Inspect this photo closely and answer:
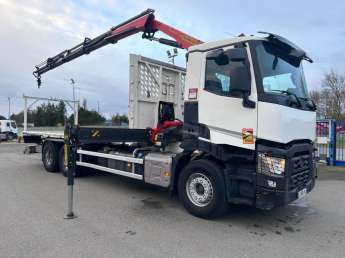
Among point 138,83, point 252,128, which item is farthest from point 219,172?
point 138,83

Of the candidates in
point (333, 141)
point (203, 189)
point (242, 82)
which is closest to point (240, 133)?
point (242, 82)

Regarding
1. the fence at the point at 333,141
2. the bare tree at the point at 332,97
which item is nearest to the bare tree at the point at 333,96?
the bare tree at the point at 332,97

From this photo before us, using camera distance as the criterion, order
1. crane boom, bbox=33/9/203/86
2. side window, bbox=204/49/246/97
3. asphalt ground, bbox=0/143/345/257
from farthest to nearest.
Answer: crane boom, bbox=33/9/203/86, side window, bbox=204/49/246/97, asphalt ground, bbox=0/143/345/257

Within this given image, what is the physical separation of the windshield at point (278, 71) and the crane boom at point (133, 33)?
2106 millimetres

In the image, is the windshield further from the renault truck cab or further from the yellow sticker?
the yellow sticker

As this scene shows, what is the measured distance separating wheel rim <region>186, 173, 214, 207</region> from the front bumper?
0.83 meters

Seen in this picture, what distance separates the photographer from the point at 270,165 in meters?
4.44

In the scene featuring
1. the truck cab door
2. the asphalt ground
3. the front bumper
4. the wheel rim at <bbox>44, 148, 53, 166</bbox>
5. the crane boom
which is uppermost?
the crane boom

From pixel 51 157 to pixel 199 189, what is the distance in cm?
596

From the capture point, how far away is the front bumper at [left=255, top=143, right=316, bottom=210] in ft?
14.3

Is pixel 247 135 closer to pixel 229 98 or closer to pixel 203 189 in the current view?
pixel 229 98

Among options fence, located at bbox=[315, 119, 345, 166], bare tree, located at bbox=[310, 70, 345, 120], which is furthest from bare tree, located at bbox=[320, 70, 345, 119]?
fence, located at bbox=[315, 119, 345, 166]

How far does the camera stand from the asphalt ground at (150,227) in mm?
3984

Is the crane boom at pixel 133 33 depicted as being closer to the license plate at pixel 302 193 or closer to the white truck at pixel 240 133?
the white truck at pixel 240 133
